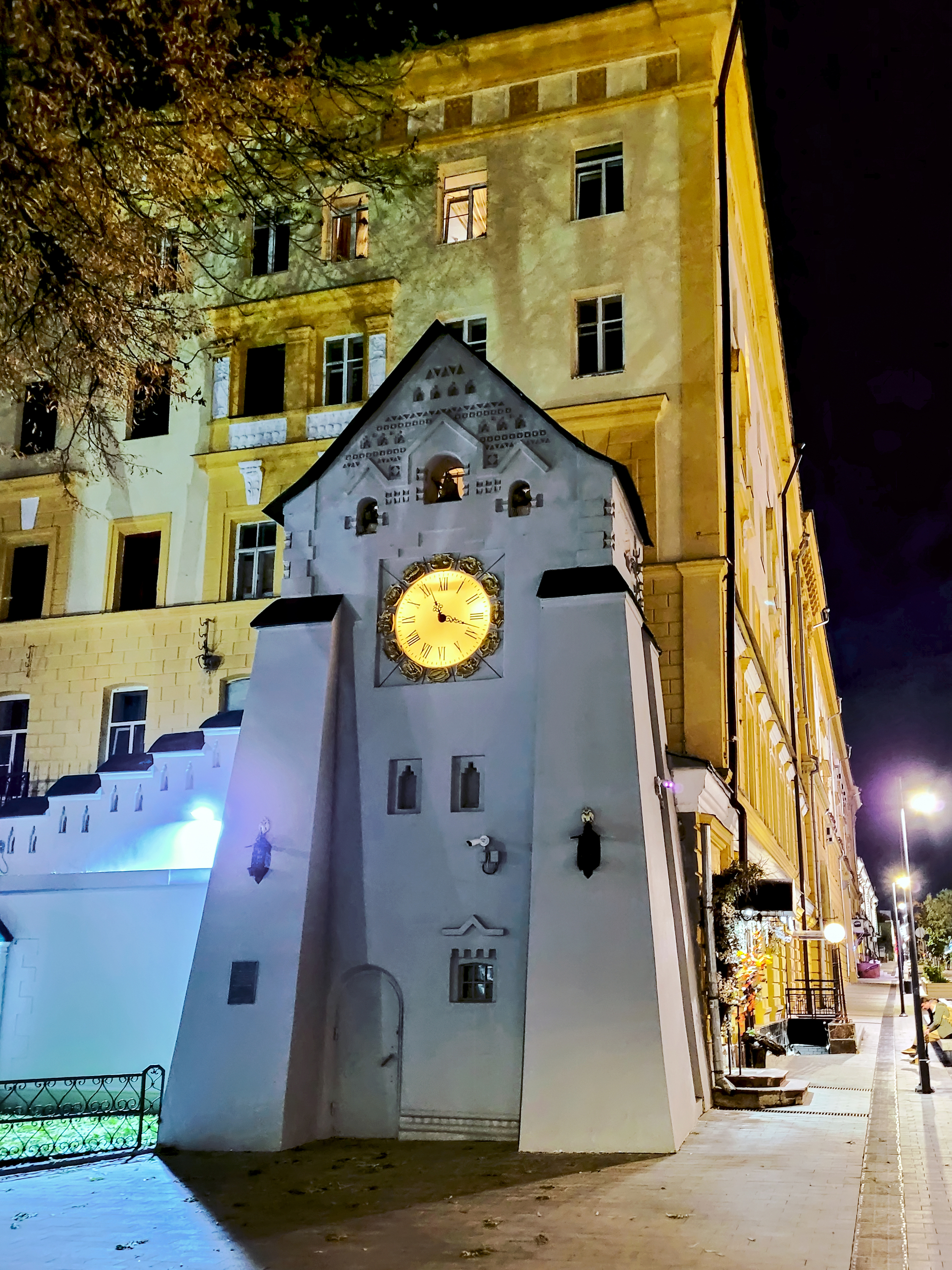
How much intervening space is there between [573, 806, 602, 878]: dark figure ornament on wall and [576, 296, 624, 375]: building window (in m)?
12.0

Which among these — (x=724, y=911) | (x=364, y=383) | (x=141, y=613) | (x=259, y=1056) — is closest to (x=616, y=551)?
(x=724, y=911)

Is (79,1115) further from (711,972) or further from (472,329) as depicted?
(472,329)

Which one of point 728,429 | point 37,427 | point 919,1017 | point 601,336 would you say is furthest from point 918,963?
point 37,427

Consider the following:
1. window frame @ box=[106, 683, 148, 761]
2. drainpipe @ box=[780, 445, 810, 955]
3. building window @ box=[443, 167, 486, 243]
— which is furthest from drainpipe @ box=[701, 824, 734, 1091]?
drainpipe @ box=[780, 445, 810, 955]

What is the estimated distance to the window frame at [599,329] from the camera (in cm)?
2445

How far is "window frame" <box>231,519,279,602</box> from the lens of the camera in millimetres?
26000

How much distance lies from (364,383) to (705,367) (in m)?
7.74

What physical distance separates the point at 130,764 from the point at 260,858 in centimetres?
476

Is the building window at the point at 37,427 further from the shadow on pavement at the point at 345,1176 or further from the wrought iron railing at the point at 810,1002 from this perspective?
the wrought iron railing at the point at 810,1002

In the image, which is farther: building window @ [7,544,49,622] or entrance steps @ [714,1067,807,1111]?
building window @ [7,544,49,622]

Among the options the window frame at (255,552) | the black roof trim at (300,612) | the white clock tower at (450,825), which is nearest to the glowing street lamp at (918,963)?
the white clock tower at (450,825)

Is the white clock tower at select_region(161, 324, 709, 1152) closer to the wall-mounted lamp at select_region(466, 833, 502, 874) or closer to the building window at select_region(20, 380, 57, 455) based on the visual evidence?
the wall-mounted lamp at select_region(466, 833, 502, 874)

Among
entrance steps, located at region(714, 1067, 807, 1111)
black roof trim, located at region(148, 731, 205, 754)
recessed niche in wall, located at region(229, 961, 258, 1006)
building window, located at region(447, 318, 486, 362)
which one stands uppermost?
building window, located at region(447, 318, 486, 362)

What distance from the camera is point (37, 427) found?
28719 millimetres
